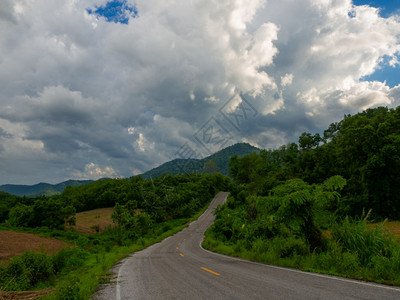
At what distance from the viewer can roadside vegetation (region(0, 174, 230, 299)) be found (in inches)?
523

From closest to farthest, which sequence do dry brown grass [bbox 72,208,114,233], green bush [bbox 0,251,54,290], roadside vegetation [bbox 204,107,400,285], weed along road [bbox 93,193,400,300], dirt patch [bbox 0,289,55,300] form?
weed along road [bbox 93,193,400,300] → dirt patch [bbox 0,289,55,300] → roadside vegetation [bbox 204,107,400,285] → green bush [bbox 0,251,54,290] → dry brown grass [bbox 72,208,114,233]

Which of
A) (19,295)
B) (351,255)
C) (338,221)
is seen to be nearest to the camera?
(19,295)

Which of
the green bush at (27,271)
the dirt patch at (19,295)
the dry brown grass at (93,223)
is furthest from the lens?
the dry brown grass at (93,223)

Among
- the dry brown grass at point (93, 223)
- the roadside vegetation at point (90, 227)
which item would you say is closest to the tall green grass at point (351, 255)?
the roadside vegetation at point (90, 227)

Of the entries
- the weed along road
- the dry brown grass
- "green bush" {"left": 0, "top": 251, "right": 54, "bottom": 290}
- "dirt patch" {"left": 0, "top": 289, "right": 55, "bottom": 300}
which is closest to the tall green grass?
the weed along road

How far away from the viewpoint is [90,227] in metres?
54.6

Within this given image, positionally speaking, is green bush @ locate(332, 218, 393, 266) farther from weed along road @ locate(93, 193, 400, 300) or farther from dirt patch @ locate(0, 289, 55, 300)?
dirt patch @ locate(0, 289, 55, 300)

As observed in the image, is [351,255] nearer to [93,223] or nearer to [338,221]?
[338,221]

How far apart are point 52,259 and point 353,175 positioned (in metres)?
40.2

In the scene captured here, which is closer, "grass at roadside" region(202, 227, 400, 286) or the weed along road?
the weed along road

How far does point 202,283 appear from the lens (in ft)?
27.6

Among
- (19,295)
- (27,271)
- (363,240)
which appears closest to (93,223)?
(27,271)

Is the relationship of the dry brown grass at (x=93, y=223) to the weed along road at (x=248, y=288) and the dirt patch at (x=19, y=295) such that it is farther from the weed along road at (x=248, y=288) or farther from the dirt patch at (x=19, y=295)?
the weed along road at (x=248, y=288)

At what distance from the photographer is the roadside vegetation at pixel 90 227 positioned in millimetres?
13281
